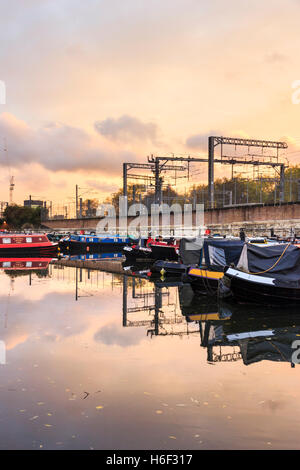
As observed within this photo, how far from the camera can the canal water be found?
614 centimetres

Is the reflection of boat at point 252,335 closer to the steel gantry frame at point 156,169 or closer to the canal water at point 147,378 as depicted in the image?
the canal water at point 147,378

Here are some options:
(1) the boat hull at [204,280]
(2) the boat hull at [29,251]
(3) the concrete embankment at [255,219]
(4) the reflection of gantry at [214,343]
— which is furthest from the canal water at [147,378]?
(2) the boat hull at [29,251]

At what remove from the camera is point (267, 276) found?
54.2 feet

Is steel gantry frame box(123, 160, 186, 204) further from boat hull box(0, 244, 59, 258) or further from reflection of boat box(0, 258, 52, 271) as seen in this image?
reflection of boat box(0, 258, 52, 271)

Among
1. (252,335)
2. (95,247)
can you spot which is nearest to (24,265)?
(95,247)

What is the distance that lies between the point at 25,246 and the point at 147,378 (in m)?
41.0

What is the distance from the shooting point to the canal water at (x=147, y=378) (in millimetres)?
6138

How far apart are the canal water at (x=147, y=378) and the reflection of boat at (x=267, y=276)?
40.2 inches

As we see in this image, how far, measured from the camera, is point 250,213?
39.3 m

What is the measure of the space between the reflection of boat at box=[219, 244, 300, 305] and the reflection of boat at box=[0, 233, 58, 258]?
108 feet

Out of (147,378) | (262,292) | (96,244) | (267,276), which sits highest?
(267,276)

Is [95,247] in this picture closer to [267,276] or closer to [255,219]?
[255,219]

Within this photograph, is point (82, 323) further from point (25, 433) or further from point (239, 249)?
point (239, 249)
